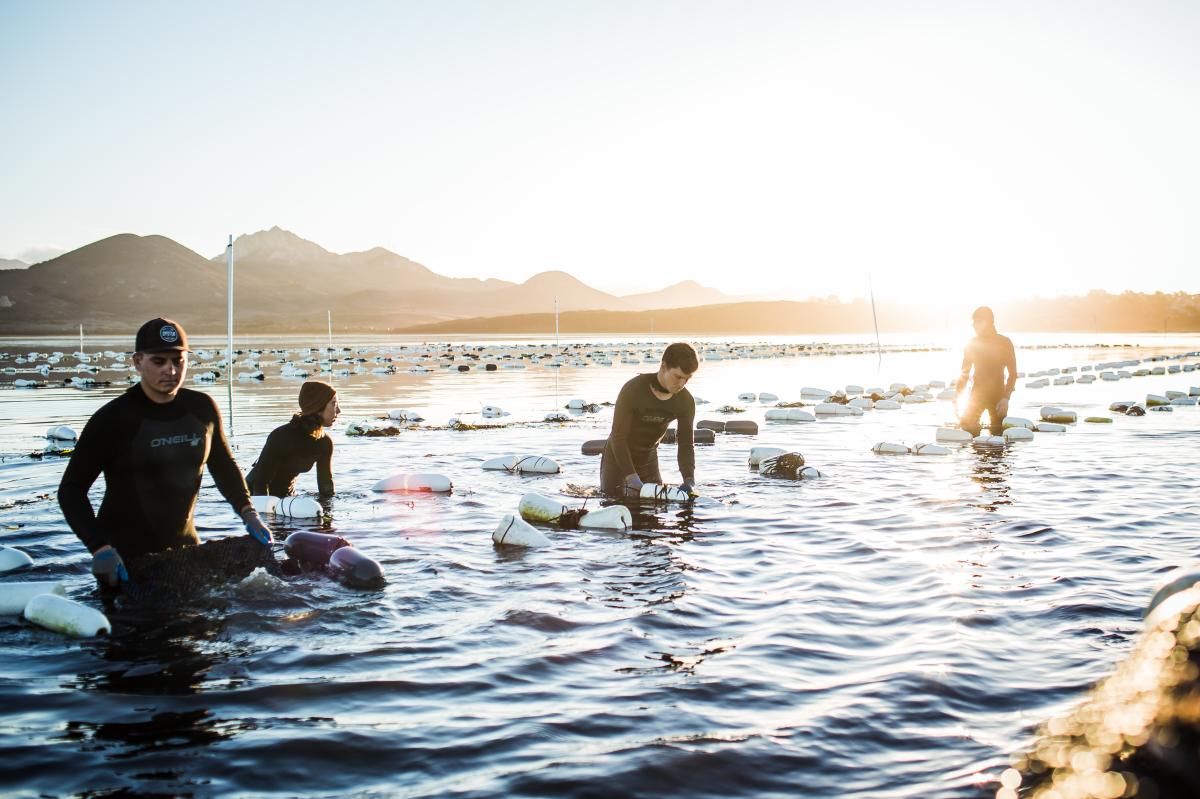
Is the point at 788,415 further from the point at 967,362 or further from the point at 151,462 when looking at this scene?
the point at 151,462

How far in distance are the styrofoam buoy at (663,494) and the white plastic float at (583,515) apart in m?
0.60

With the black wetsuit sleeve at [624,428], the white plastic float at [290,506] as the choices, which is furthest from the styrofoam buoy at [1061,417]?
the white plastic float at [290,506]

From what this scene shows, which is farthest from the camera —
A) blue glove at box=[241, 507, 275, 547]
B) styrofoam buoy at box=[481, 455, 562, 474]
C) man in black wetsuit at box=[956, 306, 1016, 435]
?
man in black wetsuit at box=[956, 306, 1016, 435]

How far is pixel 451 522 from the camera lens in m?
10.7

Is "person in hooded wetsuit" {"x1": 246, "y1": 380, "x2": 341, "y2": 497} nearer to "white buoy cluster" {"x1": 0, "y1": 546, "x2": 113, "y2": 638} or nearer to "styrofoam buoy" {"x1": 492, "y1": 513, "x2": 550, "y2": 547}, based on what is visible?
"styrofoam buoy" {"x1": 492, "y1": 513, "x2": 550, "y2": 547}

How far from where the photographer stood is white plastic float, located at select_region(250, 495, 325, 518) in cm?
1066

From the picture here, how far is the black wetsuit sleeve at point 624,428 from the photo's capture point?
11219mm

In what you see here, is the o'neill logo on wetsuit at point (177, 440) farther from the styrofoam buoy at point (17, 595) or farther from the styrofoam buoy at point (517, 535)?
the styrofoam buoy at point (517, 535)

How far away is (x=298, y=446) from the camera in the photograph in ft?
36.8

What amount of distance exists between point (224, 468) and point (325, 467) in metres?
4.08

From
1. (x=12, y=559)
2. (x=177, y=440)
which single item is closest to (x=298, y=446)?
(x=12, y=559)

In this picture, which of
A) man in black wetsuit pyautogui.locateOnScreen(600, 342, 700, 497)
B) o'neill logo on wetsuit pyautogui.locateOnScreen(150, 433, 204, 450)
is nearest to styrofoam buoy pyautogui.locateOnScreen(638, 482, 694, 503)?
man in black wetsuit pyautogui.locateOnScreen(600, 342, 700, 497)

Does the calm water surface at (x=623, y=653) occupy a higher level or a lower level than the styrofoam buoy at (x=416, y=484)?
lower

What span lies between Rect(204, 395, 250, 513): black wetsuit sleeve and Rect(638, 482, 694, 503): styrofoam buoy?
16.5ft
